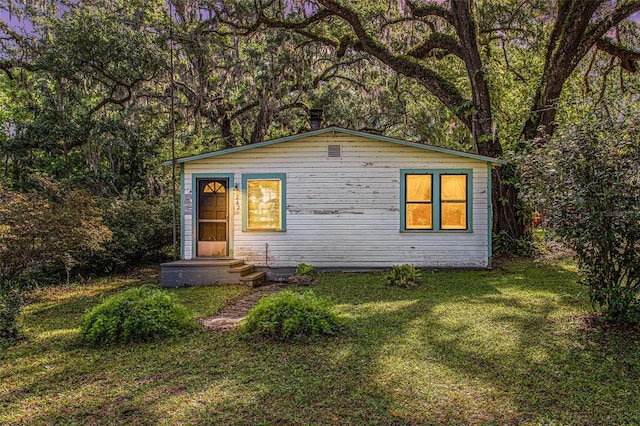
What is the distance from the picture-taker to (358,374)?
3885mm

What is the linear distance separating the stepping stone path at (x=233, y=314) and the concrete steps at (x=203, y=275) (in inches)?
31.6

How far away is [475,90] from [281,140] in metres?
5.94

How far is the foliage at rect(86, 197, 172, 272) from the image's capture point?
10738 mm

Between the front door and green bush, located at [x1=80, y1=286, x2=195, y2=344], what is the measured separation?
16.5 ft

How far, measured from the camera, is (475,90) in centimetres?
1260

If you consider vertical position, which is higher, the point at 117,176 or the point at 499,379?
the point at 117,176

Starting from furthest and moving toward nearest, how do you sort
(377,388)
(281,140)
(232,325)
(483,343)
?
1. (281,140)
2. (232,325)
3. (483,343)
4. (377,388)

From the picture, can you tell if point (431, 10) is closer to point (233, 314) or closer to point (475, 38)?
point (475, 38)

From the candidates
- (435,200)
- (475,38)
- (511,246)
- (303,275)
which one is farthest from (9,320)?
(475,38)

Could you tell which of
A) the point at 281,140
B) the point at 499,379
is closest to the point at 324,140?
the point at 281,140

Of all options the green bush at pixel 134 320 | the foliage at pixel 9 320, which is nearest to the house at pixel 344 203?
the green bush at pixel 134 320

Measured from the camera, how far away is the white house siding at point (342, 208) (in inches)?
397

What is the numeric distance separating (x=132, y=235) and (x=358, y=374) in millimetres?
8697

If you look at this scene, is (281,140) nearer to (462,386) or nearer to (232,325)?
(232,325)
